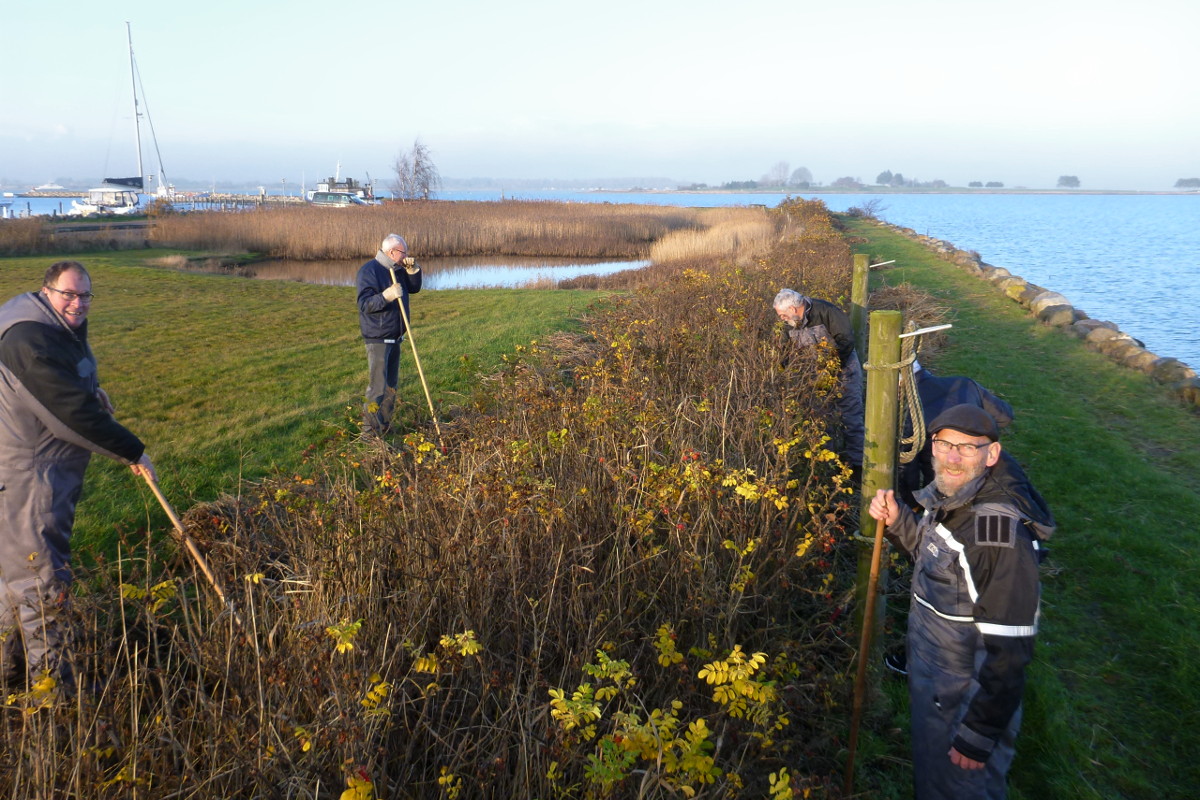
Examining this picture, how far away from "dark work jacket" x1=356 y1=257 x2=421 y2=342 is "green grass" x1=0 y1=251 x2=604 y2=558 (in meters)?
0.65

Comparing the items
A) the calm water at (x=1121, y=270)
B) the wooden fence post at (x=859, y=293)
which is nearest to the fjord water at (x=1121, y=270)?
the calm water at (x=1121, y=270)

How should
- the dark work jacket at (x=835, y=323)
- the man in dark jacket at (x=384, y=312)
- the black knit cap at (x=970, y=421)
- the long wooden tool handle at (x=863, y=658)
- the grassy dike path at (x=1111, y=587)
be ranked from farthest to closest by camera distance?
the man in dark jacket at (x=384, y=312)
the dark work jacket at (x=835, y=323)
the grassy dike path at (x=1111, y=587)
the long wooden tool handle at (x=863, y=658)
the black knit cap at (x=970, y=421)

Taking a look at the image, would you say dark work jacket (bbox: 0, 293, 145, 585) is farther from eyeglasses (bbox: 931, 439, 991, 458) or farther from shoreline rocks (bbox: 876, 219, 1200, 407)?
shoreline rocks (bbox: 876, 219, 1200, 407)

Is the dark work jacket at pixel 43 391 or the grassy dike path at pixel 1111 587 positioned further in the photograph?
the grassy dike path at pixel 1111 587

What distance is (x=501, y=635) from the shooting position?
304cm

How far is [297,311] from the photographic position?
14.3m

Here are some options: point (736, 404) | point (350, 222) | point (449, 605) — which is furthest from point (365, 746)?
point (350, 222)

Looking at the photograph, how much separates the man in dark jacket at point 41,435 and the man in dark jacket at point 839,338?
15.4ft

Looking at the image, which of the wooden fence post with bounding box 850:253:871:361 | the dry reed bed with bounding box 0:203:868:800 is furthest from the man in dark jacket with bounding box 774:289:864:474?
the wooden fence post with bounding box 850:253:871:361

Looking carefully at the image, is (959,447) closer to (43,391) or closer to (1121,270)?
(43,391)

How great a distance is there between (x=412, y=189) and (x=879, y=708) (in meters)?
50.1

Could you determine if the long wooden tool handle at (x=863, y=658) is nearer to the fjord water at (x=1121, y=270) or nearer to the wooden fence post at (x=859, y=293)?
the wooden fence post at (x=859, y=293)

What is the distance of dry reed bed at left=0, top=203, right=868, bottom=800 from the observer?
227 cm

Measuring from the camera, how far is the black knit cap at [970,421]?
266cm
